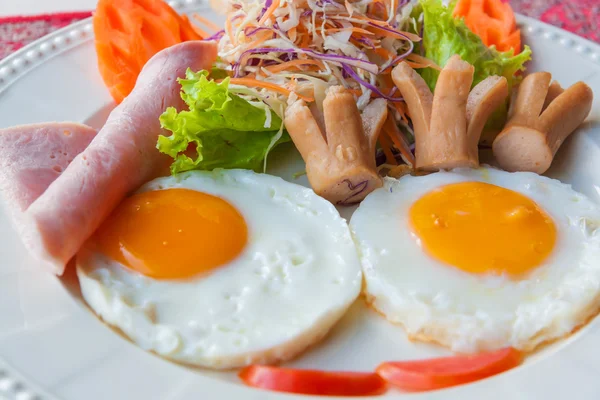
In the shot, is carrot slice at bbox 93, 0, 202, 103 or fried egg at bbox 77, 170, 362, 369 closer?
fried egg at bbox 77, 170, 362, 369

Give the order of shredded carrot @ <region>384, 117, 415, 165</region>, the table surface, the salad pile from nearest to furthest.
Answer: the salad pile → shredded carrot @ <region>384, 117, 415, 165</region> → the table surface

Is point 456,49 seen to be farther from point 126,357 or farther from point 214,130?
point 126,357

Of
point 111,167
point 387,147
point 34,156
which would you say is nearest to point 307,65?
point 387,147

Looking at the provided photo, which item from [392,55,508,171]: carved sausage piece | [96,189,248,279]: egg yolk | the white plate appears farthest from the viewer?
[392,55,508,171]: carved sausage piece

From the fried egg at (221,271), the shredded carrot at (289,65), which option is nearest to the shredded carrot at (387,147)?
the shredded carrot at (289,65)

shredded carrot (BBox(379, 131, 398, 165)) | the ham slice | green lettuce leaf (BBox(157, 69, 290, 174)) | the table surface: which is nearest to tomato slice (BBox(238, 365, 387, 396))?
green lettuce leaf (BBox(157, 69, 290, 174))

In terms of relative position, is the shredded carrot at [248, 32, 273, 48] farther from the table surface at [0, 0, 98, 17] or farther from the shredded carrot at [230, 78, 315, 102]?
the table surface at [0, 0, 98, 17]

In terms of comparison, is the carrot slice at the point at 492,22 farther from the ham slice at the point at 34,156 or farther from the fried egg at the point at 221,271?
the ham slice at the point at 34,156

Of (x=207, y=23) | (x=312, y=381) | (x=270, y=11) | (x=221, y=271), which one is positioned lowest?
(x=312, y=381)
